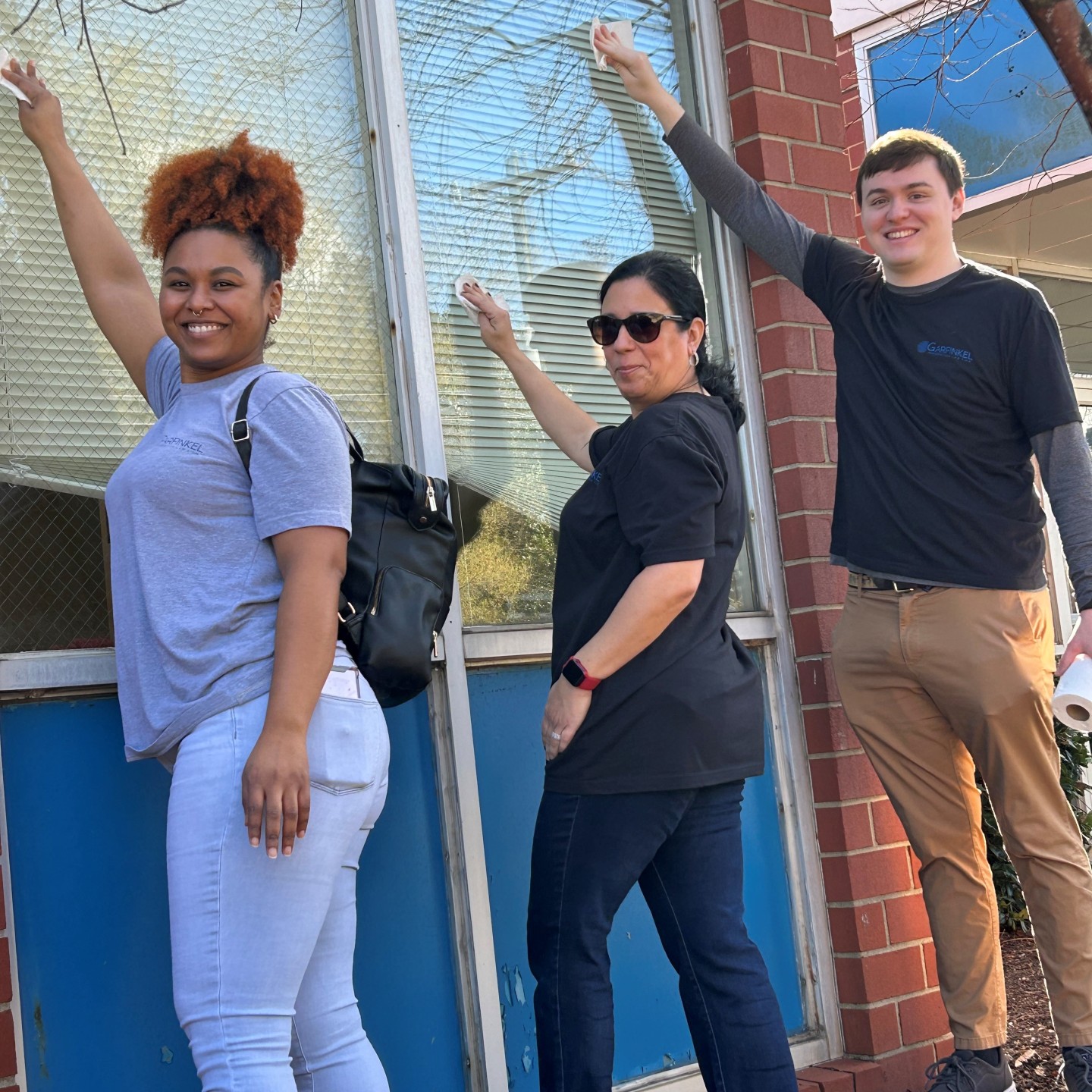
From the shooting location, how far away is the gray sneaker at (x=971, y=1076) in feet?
11.1

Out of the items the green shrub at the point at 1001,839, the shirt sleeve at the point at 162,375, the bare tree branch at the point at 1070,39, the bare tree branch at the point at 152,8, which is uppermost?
the bare tree branch at the point at 152,8

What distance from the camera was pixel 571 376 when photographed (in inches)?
155

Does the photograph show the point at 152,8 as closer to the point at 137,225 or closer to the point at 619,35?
the point at 137,225

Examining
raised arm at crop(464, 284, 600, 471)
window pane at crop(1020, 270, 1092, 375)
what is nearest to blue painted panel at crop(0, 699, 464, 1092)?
raised arm at crop(464, 284, 600, 471)

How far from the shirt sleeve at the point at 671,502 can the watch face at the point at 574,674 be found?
249 millimetres

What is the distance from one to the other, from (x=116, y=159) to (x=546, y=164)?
128cm

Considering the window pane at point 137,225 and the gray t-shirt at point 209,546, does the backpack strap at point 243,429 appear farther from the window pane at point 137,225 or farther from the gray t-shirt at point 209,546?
the window pane at point 137,225

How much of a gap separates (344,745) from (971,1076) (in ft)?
6.71

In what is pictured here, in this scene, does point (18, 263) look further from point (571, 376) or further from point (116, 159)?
point (571, 376)

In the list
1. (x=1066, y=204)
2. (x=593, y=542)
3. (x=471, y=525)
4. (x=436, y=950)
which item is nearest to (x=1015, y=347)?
(x=593, y=542)

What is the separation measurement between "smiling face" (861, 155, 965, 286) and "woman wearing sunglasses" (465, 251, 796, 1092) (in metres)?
0.84

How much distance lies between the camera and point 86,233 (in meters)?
2.83

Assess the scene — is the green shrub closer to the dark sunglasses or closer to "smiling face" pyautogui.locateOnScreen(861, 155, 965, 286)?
"smiling face" pyautogui.locateOnScreen(861, 155, 965, 286)

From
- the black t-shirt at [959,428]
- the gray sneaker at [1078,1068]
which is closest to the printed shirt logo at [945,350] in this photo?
the black t-shirt at [959,428]
